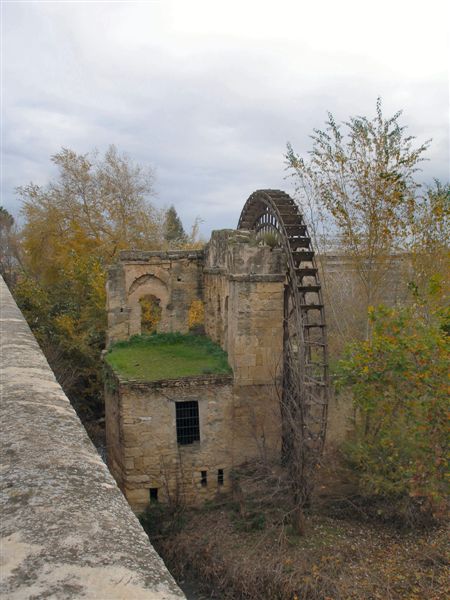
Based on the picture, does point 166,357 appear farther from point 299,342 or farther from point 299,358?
point 299,358

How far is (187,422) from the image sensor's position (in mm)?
11617

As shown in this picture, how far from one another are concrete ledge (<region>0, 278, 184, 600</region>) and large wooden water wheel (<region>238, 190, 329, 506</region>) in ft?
23.6

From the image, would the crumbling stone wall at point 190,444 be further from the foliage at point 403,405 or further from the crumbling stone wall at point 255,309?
the foliage at point 403,405

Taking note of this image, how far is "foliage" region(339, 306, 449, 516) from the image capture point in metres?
8.48

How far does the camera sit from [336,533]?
9789 mm

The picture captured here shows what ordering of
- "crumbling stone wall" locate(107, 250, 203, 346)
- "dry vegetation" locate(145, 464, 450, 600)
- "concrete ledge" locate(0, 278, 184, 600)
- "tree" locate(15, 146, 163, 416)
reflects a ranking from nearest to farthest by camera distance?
1. "concrete ledge" locate(0, 278, 184, 600)
2. "dry vegetation" locate(145, 464, 450, 600)
3. "crumbling stone wall" locate(107, 250, 203, 346)
4. "tree" locate(15, 146, 163, 416)

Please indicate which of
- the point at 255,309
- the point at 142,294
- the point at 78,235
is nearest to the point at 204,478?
the point at 255,309

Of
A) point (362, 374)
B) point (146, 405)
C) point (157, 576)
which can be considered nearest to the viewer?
point (157, 576)

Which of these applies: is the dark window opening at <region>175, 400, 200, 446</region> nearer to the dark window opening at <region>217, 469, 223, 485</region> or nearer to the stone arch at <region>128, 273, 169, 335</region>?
the dark window opening at <region>217, 469, 223, 485</region>

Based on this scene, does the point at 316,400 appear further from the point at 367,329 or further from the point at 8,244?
the point at 8,244

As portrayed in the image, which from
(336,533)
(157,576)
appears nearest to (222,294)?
(336,533)

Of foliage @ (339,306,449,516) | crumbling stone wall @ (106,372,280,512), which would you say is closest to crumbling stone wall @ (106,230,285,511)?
crumbling stone wall @ (106,372,280,512)

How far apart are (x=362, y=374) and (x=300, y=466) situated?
2208 mm

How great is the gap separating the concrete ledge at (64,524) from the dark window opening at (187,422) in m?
8.37
